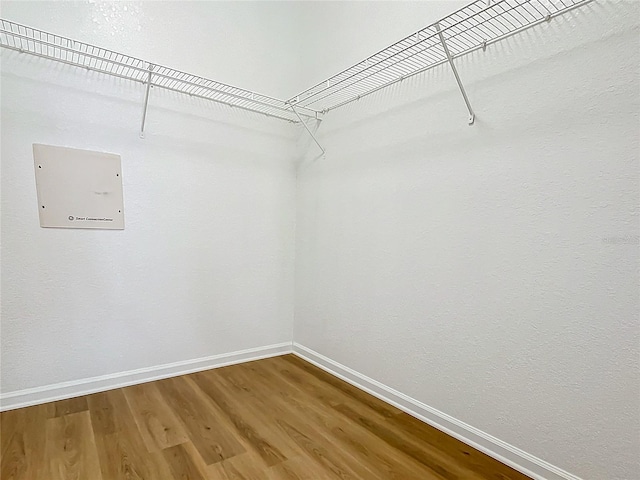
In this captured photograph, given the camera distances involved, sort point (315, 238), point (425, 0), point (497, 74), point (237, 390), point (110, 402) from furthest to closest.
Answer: point (315, 238), point (237, 390), point (110, 402), point (425, 0), point (497, 74)

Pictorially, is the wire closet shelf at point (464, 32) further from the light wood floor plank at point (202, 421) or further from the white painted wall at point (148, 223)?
the light wood floor plank at point (202, 421)

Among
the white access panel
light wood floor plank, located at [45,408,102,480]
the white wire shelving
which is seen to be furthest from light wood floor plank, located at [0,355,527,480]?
the white wire shelving

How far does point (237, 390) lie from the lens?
6.36 ft

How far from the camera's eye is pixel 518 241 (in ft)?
4.32

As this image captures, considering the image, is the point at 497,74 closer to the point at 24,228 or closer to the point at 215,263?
the point at 215,263

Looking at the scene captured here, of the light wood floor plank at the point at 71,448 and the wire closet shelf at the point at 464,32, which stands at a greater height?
the wire closet shelf at the point at 464,32

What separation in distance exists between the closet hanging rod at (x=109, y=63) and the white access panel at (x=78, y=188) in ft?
1.44

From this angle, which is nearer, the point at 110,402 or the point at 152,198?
the point at 110,402

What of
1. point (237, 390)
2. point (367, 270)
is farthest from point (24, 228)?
point (367, 270)

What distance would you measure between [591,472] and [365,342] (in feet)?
3.49

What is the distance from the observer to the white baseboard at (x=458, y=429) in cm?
126

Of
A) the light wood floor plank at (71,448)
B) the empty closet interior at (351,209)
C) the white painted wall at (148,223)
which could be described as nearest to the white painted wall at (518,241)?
the empty closet interior at (351,209)

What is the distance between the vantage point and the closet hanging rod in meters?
1.52

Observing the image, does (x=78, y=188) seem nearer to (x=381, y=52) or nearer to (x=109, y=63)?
(x=109, y=63)
